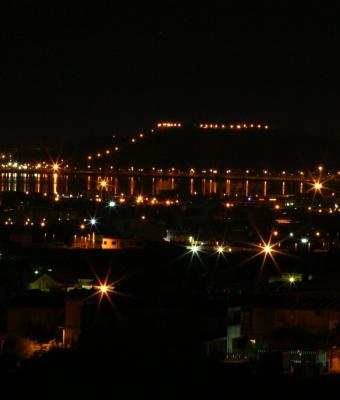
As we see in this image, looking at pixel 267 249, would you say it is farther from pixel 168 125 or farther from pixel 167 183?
pixel 168 125

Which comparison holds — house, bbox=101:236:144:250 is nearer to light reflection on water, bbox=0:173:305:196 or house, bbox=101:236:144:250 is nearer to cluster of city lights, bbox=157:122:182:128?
light reflection on water, bbox=0:173:305:196

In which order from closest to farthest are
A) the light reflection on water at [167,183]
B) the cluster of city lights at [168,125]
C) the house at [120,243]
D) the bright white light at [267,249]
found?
the bright white light at [267,249] < the house at [120,243] < the light reflection on water at [167,183] < the cluster of city lights at [168,125]

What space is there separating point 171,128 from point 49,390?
46.2m

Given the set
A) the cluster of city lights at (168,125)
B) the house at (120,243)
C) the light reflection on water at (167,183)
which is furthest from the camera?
the cluster of city lights at (168,125)

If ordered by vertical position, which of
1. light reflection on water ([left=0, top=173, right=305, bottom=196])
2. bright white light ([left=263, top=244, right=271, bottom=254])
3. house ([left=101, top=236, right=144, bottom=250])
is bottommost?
bright white light ([left=263, top=244, right=271, bottom=254])

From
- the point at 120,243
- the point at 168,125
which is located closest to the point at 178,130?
the point at 168,125

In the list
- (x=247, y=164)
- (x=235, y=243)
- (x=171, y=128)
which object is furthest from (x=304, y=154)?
(x=235, y=243)

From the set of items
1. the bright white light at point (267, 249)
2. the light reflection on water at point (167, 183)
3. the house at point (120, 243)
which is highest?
the light reflection on water at point (167, 183)

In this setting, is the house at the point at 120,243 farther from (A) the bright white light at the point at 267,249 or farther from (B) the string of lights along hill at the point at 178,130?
(B) the string of lights along hill at the point at 178,130

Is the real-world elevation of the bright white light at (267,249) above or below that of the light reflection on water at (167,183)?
below

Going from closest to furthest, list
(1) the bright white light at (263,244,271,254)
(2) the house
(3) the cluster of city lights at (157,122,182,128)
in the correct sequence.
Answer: (1) the bright white light at (263,244,271,254), (2) the house, (3) the cluster of city lights at (157,122,182,128)

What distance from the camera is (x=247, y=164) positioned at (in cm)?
4241

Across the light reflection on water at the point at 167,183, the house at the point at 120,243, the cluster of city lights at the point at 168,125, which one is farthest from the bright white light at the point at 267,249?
the cluster of city lights at the point at 168,125

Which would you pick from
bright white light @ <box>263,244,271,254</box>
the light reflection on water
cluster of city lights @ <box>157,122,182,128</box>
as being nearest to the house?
bright white light @ <box>263,244,271,254</box>
